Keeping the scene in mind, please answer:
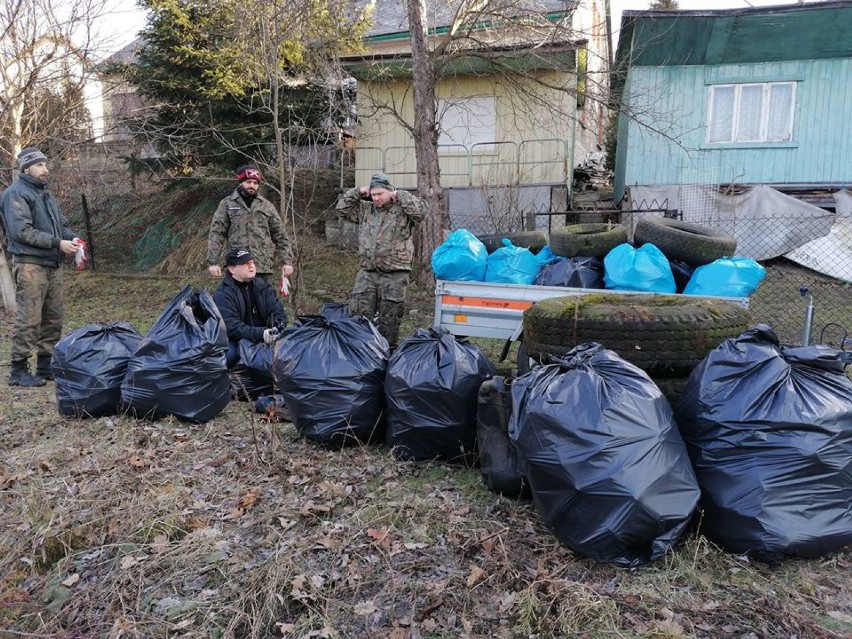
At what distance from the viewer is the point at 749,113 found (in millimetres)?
11609

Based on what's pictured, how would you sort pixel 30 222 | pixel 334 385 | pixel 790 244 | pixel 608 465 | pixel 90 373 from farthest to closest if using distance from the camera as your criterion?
pixel 790 244
pixel 30 222
pixel 90 373
pixel 334 385
pixel 608 465

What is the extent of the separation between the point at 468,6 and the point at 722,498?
761 cm

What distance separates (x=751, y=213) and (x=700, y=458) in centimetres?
1018

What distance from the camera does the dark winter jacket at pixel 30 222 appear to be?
16.1 feet

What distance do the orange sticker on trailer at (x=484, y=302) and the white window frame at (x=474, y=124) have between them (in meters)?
8.75

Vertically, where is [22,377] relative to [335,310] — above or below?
below

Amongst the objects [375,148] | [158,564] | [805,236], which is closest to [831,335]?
[805,236]

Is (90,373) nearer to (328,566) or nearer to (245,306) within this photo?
(245,306)

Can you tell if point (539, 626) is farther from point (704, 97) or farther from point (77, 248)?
point (704, 97)

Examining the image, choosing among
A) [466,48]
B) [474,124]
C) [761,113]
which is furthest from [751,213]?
[466,48]

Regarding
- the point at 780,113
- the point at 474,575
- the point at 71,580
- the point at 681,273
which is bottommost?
the point at 71,580

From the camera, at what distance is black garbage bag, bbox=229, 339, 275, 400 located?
4.45 metres

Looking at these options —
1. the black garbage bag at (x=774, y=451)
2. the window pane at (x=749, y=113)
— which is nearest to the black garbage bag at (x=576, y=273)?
the black garbage bag at (x=774, y=451)

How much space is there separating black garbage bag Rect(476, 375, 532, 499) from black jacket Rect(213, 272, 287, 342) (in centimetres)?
217
